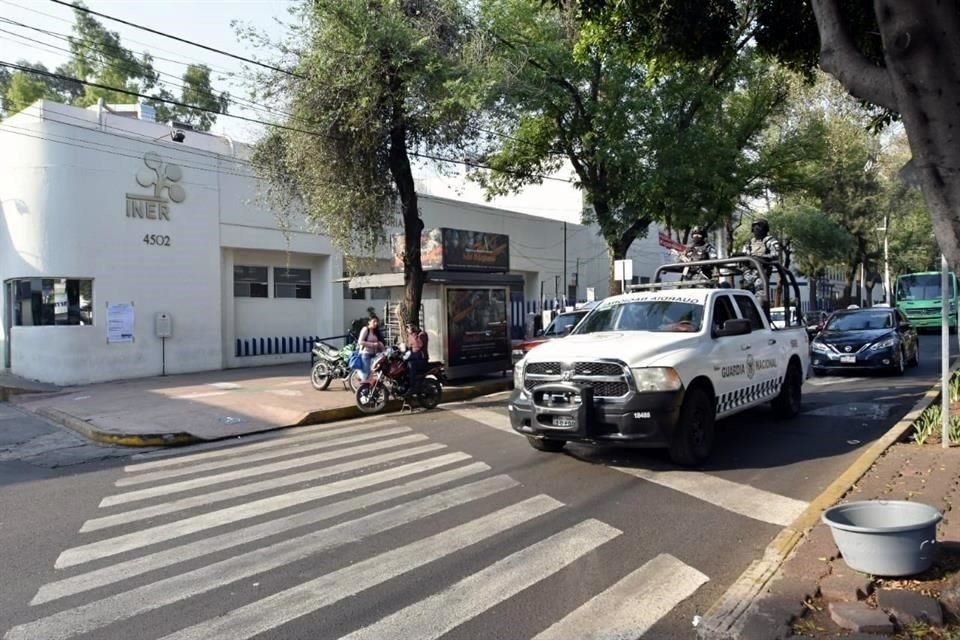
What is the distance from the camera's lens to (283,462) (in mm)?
8969

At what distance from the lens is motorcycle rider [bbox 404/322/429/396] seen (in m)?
13.3

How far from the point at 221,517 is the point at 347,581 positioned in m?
2.18

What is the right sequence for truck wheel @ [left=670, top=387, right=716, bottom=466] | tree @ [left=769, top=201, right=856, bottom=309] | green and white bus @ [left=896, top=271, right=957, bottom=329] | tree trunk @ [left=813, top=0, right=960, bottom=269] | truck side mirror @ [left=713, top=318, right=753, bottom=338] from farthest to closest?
tree @ [left=769, top=201, right=856, bottom=309]
green and white bus @ [left=896, top=271, right=957, bottom=329]
truck side mirror @ [left=713, top=318, right=753, bottom=338]
truck wheel @ [left=670, top=387, right=716, bottom=466]
tree trunk @ [left=813, top=0, right=960, bottom=269]

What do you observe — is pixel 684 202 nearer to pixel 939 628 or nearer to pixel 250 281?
pixel 250 281

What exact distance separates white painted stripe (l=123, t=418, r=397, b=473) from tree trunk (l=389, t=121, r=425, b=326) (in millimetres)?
3330

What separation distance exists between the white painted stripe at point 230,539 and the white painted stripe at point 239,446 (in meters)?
3.33

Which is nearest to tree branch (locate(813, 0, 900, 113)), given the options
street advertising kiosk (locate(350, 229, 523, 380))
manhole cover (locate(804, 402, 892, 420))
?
manhole cover (locate(804, 402, 892, 420))

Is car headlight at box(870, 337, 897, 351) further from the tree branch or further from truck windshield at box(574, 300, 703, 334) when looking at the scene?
the tree branch

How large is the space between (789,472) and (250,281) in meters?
18.0

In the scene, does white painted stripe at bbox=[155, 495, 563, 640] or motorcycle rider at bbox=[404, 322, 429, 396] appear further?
motorcycle rider at bbox=[404, 322, 429, 396]

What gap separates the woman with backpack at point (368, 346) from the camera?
44.8ft

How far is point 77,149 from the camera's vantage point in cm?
1781

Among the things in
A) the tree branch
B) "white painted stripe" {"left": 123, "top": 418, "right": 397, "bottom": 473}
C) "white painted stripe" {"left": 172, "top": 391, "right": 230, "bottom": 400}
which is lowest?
"white painted stripe" {"left": 123, "top": 418, "right": 397, "bottom": 473}

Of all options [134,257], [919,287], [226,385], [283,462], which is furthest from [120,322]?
[919,287]
